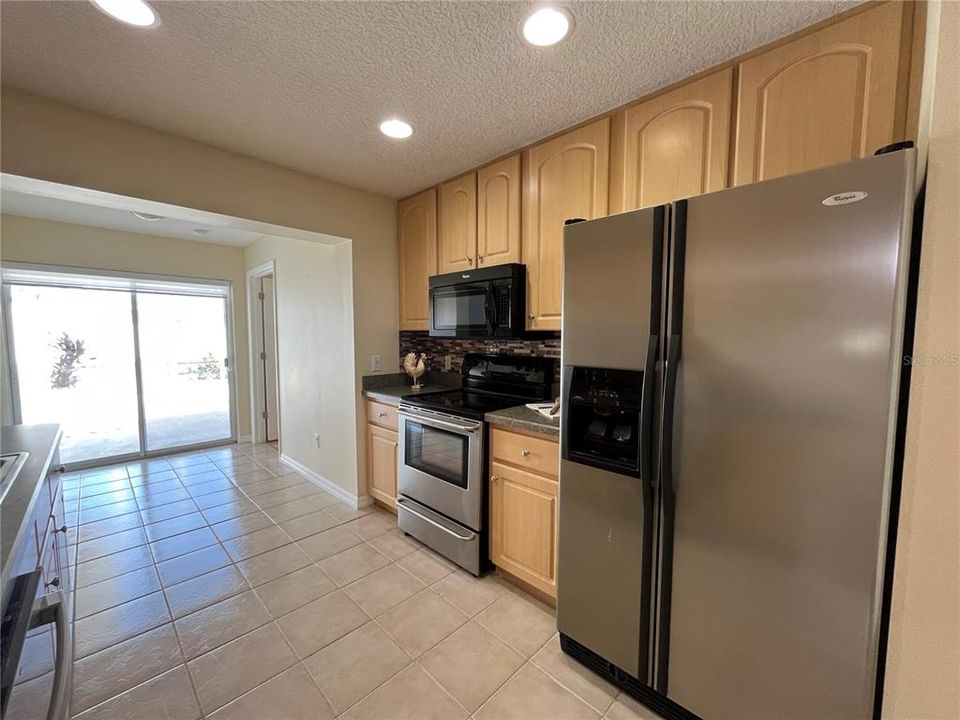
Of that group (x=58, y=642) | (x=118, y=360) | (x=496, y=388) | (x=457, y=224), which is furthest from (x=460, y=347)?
(x=118, y=360)

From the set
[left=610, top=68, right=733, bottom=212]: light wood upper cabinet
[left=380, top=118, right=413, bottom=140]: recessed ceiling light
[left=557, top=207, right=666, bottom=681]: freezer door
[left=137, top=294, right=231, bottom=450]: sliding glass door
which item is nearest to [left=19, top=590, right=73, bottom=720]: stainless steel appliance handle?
[left=557, top=207, right=666, bottom=681]: freezer door

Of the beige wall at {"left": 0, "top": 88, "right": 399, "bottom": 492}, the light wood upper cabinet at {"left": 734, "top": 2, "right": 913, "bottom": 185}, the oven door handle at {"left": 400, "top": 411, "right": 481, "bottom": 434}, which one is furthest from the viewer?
the oven door handle at {"left": 400, "top": 411, "right": 481, "bottom": 434}

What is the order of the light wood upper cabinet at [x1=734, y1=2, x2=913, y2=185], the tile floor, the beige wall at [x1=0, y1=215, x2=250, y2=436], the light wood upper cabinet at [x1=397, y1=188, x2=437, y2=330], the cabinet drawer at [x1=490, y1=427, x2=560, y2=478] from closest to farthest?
the light wood upper cabinet at [x1=734, y1=2, x2=913, y2=185] → the tile floor → the cabinet drawer at [x1=490, y1=427, x2=560, y2=478] → the light wood upper cabinet at [x1=397, y1=188, x2=437, y2=330] → the beige wall at [x1=0, y1=215, x2=250, y2=436]

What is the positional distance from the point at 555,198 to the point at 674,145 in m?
0.60

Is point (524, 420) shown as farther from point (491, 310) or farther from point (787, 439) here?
point (787, 439)

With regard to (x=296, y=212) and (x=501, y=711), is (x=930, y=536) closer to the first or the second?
(x=501, y=711)

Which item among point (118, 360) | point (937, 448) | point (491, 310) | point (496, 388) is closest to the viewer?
point (937, 448)

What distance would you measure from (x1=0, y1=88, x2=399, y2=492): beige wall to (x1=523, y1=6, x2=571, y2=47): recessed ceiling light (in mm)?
1811

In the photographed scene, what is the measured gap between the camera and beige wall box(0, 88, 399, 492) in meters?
1.66

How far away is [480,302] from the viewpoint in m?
2.35

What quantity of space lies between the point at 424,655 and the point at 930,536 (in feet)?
5.60

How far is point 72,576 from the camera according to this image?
2.12 m

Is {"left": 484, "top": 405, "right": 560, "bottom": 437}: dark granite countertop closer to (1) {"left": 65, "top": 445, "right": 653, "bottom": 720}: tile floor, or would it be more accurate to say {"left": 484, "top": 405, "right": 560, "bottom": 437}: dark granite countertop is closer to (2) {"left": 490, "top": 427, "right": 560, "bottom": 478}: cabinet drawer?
(2) {"left": 490, "top": 427, "right": 560, "bottom": 478}: cabinet drawer

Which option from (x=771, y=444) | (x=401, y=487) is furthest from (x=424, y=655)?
(x=771, y=444)
